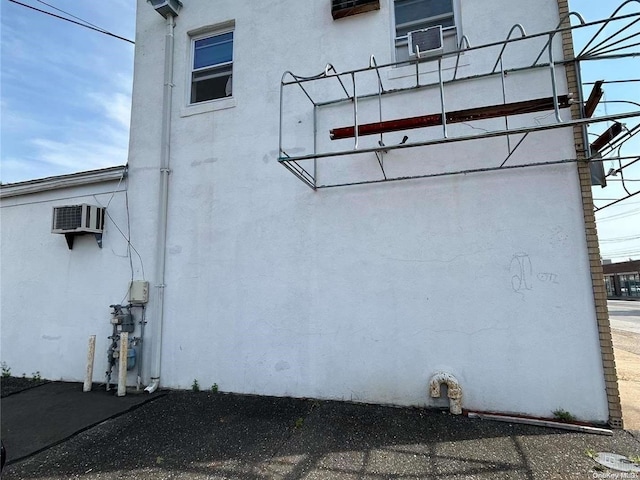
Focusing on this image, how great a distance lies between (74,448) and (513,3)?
22.6 feet

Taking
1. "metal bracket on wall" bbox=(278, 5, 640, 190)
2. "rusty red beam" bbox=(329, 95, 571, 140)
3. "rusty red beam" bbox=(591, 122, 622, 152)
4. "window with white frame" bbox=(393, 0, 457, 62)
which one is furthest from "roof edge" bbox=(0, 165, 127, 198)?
"rusty red beam" bbox=(591, 122, 622, 152)

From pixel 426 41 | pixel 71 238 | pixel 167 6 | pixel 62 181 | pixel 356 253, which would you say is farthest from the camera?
pixel 62 181

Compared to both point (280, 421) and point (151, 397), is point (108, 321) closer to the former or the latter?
point (151, 397)

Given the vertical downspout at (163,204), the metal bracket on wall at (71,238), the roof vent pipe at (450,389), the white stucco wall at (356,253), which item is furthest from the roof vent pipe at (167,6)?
the roof vent pipe at (450,389)

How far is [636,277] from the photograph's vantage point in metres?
32.9

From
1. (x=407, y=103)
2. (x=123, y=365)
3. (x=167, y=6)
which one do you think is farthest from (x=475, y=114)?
(x=123, y=365)

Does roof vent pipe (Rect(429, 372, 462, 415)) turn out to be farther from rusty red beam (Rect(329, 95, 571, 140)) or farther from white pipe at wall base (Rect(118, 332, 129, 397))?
white pipe at wall base (Rect(118, 332, 129, 397))

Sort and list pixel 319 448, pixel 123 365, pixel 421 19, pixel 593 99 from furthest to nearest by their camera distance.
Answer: pixel 123 365 → pixel 421 19 → pixel 593 99 → pixel 319 448

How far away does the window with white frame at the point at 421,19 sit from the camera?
448cm

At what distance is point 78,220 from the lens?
5355mm

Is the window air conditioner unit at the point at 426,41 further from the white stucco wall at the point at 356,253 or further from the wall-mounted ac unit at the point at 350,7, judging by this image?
the wall-mounted ac unit at the point at 350,7

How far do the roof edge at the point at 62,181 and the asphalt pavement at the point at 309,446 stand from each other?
3522 millimetres

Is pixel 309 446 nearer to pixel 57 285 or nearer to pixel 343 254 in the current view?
pixel 343 254

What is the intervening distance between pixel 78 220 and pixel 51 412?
2.75m
